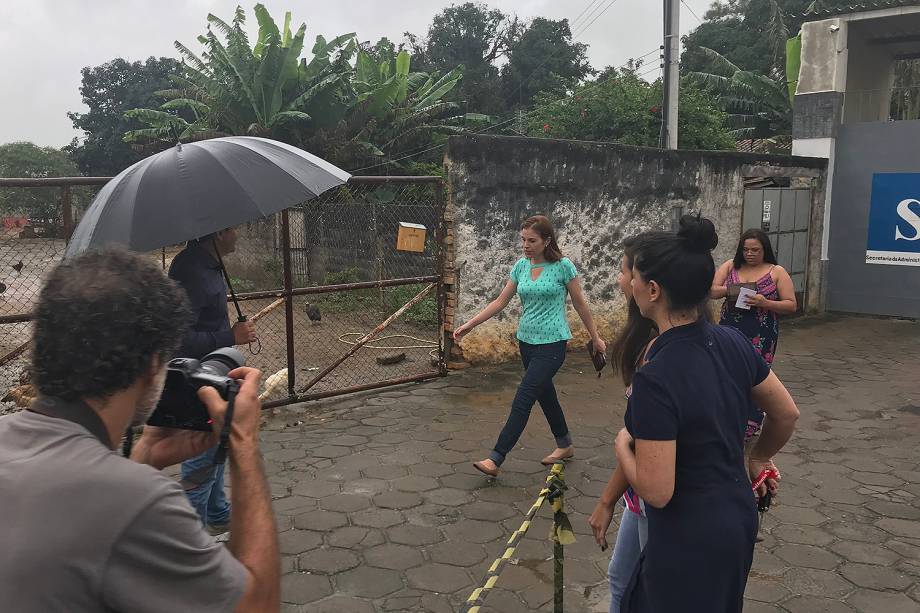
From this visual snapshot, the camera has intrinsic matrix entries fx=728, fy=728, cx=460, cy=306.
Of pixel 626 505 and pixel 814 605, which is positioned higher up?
pixel 626 505

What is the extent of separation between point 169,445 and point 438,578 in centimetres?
203

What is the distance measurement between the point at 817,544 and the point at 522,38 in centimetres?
3644

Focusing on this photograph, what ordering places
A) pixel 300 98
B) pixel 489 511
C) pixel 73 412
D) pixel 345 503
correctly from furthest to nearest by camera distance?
pixel 300 98, pixel 345 503, pixel 489 511, pixel 73 412

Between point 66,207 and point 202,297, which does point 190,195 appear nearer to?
point 202,297

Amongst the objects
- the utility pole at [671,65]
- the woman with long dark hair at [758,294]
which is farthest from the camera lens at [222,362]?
the utility pole at [671,65]

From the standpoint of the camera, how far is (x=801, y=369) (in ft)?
25.9

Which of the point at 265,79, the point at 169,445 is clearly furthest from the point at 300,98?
the point at 169,445

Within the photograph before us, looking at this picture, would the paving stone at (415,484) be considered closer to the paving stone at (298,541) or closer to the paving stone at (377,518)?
the paving stone at (377,518)

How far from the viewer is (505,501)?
14.4ft

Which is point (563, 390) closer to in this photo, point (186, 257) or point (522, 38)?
point (186, 257)

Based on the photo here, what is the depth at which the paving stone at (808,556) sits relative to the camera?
3691mm

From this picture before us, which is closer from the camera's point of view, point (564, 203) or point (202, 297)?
point (202, 297)

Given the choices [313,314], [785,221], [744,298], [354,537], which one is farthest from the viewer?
[785,221]

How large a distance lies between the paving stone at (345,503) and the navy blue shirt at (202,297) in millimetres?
1298
